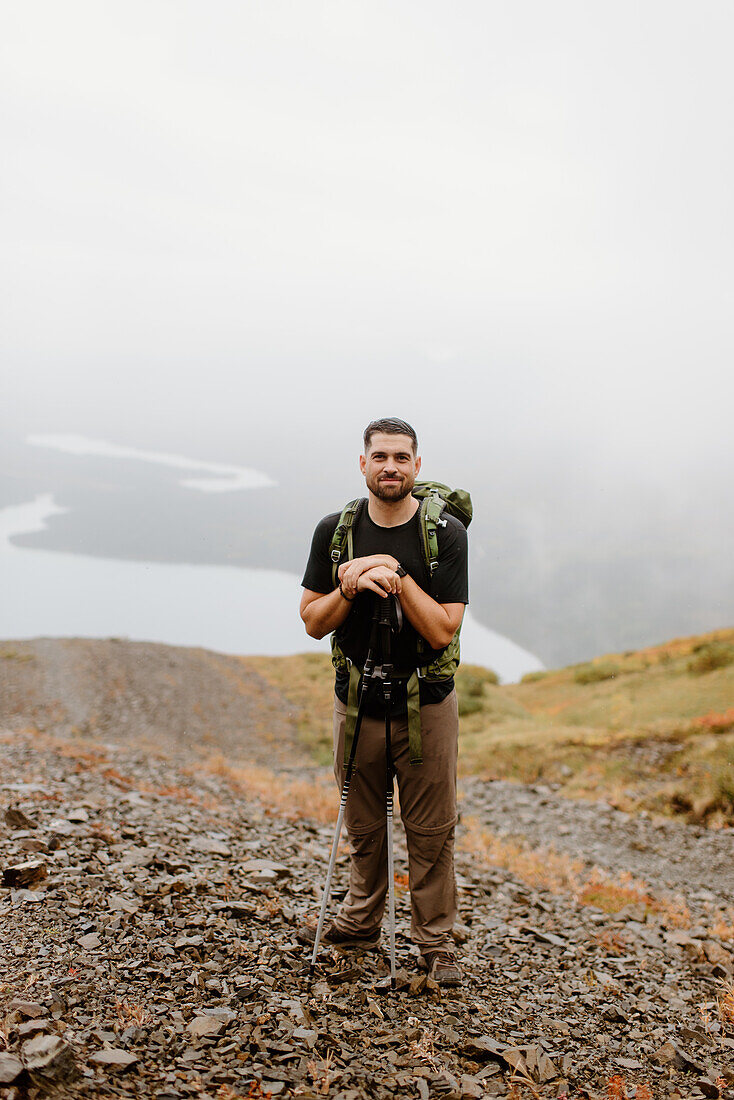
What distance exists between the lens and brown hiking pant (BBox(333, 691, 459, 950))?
5.44 meters

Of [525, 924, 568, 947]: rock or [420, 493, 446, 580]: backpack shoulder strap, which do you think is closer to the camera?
[420, 493, 446, 580]: backpack shoulder strap

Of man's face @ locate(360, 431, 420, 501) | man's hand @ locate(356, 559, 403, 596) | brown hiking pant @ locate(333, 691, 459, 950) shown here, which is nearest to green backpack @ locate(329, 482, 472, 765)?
brown hiking pant @ locate(333, 691, 459, 950)

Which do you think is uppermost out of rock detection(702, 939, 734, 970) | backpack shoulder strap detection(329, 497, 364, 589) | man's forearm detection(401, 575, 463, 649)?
backpack shoulder strap detection(329, 497, 364, 589)

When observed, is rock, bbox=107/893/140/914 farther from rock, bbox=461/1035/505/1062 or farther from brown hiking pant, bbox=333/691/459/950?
rock, bbox=461/1035/505/1062

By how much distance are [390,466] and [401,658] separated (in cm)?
139

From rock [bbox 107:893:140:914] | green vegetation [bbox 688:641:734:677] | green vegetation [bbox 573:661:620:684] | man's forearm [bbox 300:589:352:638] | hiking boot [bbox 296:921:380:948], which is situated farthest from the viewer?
green vegetation [bbox 573:661:620:684]

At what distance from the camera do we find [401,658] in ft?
17.6

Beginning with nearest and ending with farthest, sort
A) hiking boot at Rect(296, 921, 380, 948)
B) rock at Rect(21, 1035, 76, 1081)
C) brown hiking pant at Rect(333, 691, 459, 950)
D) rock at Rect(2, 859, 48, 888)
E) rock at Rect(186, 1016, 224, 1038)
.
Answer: rock at Rect(21, 1035, 76, 1081)
rock at Rect(186, 1016, 224, 1038)
brown hiking pant at Rect(333, 691, 459, 950)
hiking boot at Rect(296, 921, 380, 948)
rock at Rect(2, 859, 48, 888)

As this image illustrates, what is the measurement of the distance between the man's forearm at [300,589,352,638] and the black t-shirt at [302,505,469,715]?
12 centimetres

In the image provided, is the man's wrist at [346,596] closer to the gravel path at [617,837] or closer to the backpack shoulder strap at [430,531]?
the backpack shoulder strap at [430,531]

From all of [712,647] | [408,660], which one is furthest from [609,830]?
[712,647]

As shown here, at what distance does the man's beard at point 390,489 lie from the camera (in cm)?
504

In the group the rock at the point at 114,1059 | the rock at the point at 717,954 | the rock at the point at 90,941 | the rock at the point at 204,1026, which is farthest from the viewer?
the rock at the point at 717,954

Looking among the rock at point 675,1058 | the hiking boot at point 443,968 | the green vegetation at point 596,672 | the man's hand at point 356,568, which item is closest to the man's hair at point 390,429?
the man's hand at point 356,568
